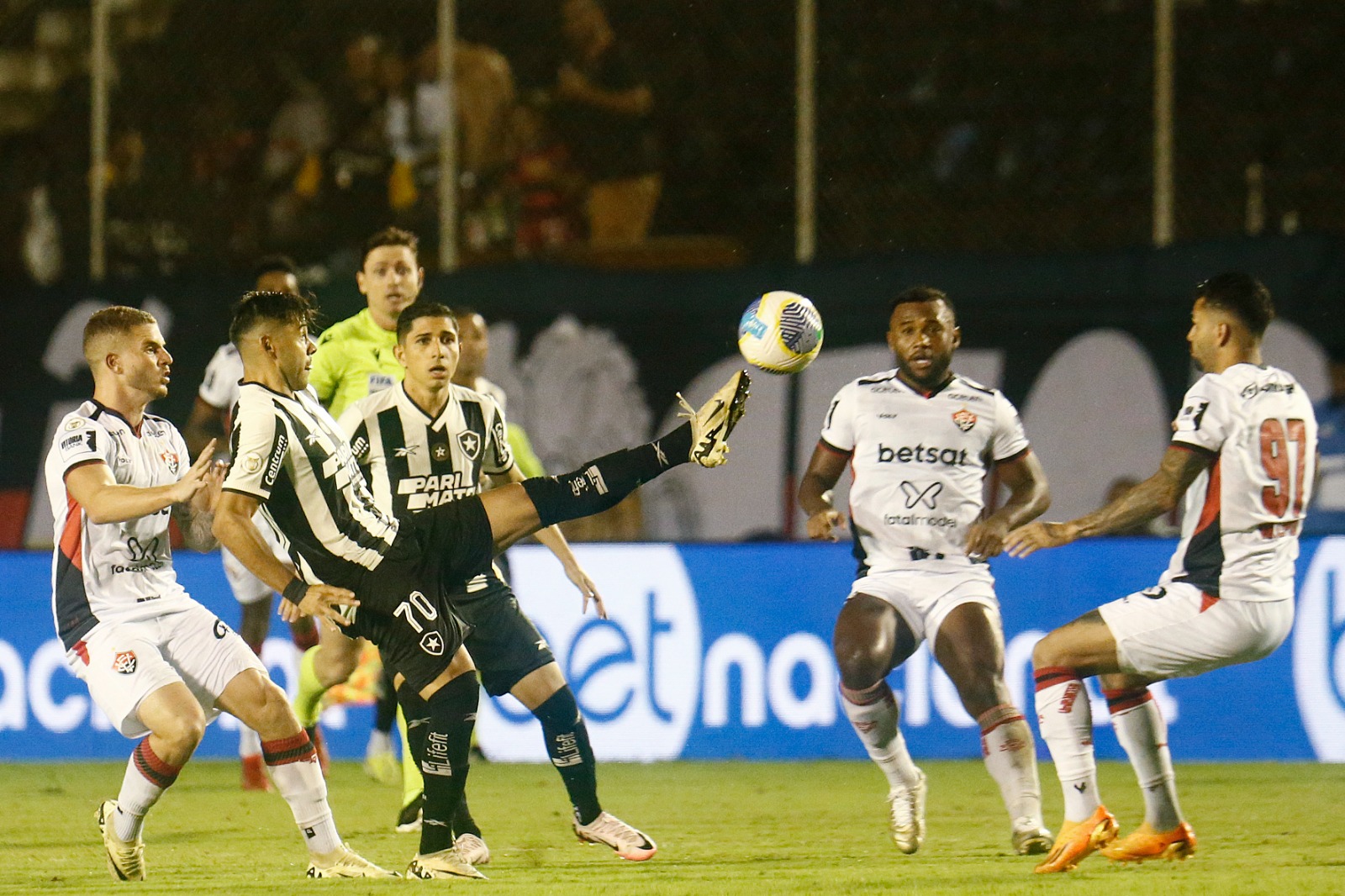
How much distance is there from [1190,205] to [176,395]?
6.10 meters

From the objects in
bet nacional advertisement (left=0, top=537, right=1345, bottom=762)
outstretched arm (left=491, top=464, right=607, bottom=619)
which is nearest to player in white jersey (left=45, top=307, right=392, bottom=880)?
outstretched arm (left=491, top=464, right=607, bottom=619)

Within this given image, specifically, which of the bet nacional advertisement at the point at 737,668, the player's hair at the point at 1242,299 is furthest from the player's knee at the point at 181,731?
the bet nacional advertisement at the point at 737,668

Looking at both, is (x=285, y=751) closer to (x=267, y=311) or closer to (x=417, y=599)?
(x=417, y=599)

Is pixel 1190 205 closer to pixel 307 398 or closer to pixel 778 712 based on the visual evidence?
pixel 778 712

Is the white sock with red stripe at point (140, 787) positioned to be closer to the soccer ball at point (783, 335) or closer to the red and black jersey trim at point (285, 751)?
the red and black jersey trim at point (285, 751)

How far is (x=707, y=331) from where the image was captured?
11.4m

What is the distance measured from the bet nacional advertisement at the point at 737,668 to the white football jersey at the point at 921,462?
2.42 meters

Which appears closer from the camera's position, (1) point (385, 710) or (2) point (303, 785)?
(2) point (303, 785)

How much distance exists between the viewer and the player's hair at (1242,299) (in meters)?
6.04

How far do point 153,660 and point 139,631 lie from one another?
113 mm

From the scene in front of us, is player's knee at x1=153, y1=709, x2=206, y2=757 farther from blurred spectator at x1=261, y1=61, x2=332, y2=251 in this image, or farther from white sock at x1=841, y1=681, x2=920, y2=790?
blurred spectator at x1=261, y1=61, x2=332, y2=251

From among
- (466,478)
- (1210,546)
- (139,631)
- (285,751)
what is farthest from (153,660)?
(1210,546)

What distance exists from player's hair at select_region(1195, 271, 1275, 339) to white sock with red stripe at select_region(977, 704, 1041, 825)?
1447 millimetres

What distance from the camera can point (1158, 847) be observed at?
610 cm
